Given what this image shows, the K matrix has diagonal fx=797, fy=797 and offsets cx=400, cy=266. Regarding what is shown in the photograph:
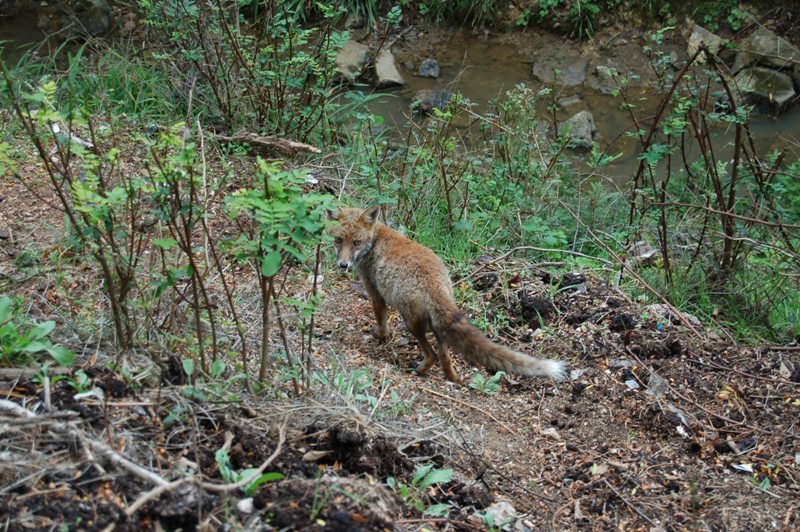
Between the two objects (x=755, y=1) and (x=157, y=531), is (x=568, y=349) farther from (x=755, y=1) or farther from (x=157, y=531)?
(x=755, y=1)

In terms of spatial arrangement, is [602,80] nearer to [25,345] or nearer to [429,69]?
[429,69]

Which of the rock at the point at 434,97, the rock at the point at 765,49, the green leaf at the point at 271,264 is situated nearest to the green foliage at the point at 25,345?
the green leaf at the point at 271,264

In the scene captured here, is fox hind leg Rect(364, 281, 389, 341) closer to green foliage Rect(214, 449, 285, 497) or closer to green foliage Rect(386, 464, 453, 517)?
green foliage Rect(386, 464, 453, 517)

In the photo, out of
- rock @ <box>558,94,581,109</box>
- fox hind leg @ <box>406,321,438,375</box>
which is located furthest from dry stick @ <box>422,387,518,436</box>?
rock @ <box>558,94,581,109</box>

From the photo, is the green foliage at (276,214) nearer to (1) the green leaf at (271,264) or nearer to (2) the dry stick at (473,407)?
(1) the green leaf at (271,264)

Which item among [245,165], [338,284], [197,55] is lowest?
[338,284]

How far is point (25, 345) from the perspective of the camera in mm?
3709

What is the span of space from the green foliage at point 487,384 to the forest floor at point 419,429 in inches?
1.3

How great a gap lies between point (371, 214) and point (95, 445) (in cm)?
340

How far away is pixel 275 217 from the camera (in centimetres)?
344

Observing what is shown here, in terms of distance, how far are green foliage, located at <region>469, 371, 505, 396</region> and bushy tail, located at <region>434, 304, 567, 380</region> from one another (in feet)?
0.69

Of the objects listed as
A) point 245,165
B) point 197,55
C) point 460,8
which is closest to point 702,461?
point 245,165

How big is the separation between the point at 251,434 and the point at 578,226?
5145 millimetres

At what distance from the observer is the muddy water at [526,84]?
1174cm
